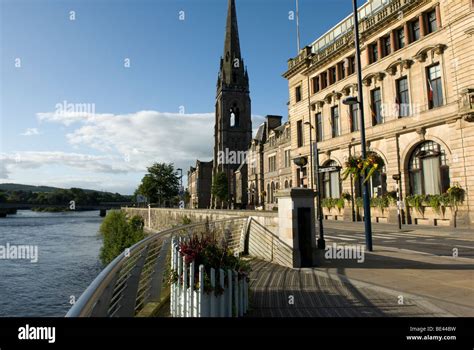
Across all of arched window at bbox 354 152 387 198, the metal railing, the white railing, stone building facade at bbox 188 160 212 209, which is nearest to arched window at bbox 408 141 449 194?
arched window at bbox 354 152 387 198

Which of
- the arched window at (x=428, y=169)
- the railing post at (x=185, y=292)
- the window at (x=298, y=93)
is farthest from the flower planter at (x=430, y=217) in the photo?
the railing post at (x=185, y=292)

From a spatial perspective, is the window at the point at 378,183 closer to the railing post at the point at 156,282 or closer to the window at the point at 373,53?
the window at the point at 373,53

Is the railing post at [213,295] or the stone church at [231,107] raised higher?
the stone church at [231,107]

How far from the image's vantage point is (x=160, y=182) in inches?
2857

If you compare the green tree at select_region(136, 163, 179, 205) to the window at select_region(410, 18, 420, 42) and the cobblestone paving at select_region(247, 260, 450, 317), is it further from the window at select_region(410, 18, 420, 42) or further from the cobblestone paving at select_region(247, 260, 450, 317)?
the cobblestone paving at select_region(247, 260, 450, 317)

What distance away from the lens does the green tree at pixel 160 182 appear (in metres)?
72.7

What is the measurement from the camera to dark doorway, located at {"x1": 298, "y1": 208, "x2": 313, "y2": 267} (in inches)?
361

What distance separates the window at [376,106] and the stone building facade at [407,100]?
3.4 inches

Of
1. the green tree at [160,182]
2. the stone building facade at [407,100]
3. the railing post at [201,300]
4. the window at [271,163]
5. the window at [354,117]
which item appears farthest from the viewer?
the green tree at [160,182]

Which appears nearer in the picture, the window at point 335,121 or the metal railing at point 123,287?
the metal railing at point 123,287
